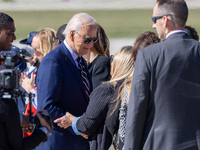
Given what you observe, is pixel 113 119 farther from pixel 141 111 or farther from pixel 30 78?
pixel 30 78

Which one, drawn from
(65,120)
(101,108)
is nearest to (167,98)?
(101,108)

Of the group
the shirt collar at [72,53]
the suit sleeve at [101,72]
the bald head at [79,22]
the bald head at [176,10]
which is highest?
the bald head at [176,10]

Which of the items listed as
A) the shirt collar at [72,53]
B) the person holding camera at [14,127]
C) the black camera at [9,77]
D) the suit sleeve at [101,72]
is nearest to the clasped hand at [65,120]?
the shirt collar at [72,53]

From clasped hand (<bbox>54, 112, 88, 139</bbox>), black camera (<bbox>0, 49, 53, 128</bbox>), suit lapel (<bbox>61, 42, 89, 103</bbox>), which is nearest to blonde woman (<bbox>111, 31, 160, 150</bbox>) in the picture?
clasped hand (<bbox>54, 112, 88, 139</bbox>)

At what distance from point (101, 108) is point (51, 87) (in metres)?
0.45

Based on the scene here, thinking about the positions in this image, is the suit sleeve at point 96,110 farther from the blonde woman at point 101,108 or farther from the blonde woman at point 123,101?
the blonde woman at point 123,101

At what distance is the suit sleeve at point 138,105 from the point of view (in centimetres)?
240

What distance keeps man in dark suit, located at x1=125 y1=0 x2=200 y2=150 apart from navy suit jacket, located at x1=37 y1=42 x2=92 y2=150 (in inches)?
30.9

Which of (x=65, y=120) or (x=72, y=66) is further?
(x=72, y=66)

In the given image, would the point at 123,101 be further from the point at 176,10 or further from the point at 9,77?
the point at 9,77

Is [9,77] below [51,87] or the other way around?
the other way around

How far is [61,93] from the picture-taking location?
305 centimetres

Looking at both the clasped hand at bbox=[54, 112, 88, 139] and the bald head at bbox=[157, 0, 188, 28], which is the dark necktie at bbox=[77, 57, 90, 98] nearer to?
the clasped hand at bbox=[54, 112, 88, 139]

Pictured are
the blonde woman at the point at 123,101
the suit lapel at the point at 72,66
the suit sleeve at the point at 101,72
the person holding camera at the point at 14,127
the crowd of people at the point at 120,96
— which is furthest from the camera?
the suit sleeve at the point at 101,72
